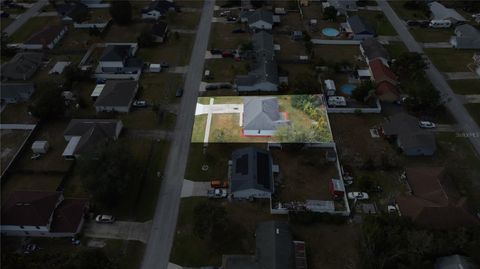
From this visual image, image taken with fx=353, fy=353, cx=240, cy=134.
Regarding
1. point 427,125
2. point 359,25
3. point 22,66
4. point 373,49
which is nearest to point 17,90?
point 22,66

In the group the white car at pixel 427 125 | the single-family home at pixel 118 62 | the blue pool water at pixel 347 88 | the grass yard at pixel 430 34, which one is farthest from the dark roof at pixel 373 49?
the single-family home at pixel 118 62

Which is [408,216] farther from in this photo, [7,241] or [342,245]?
[7,241]

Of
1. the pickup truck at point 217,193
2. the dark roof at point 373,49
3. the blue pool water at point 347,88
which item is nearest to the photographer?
the pickup truck at point 217,193

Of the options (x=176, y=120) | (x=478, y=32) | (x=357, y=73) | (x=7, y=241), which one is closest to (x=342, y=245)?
(x=176, y=120)

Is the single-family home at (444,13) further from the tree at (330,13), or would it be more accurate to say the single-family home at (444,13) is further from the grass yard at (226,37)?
Answer: the grass yard at (226,37)

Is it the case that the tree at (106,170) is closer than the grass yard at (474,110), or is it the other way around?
the tree at (106,170)

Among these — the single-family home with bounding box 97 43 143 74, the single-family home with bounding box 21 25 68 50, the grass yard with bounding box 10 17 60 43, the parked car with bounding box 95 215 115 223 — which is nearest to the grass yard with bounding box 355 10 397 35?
the single-family home with bounding box 97 43 143 74
